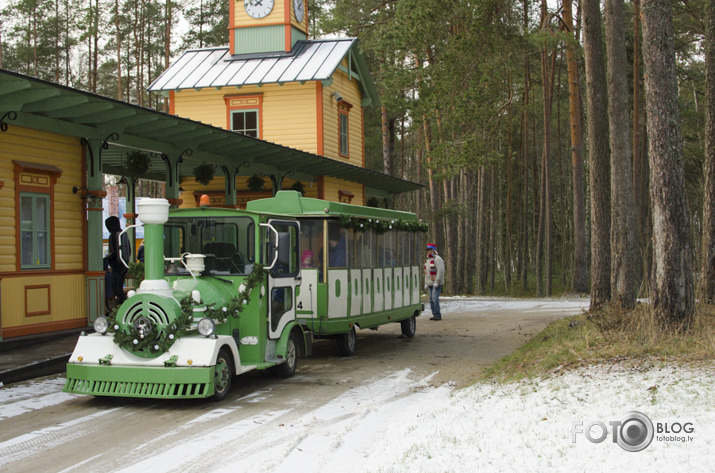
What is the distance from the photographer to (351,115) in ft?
94.3

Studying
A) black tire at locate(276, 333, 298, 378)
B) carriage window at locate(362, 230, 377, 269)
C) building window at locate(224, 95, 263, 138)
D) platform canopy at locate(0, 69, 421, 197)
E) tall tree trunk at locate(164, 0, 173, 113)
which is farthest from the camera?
tall tree trunk at locate(164, 0, 173, 113)

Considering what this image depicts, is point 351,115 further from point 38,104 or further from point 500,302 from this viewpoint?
point 38,104

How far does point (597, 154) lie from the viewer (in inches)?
617

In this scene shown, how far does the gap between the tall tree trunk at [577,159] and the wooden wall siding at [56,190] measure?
17403mm

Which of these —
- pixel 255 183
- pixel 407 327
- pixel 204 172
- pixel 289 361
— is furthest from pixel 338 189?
pixel 289 361

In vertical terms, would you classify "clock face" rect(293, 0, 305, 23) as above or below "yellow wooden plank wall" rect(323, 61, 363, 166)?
above

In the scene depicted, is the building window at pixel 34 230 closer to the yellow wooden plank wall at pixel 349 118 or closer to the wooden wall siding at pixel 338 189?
the wooden wall siding at pixel 338 189

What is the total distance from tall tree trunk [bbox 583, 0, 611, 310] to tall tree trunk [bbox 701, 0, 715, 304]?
1872mm

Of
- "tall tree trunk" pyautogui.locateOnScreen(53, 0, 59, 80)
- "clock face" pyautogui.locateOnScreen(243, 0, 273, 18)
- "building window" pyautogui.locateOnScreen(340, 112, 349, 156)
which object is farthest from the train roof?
"tall tree trunk" pyautogui.locateOnScreen(53, 0, 59, 80)

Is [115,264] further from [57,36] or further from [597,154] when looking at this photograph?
[57,36]

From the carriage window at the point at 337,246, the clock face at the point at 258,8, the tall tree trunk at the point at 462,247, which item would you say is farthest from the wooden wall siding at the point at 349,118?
the carriage window at the point at 337,246

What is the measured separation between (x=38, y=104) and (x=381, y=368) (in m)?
7.15

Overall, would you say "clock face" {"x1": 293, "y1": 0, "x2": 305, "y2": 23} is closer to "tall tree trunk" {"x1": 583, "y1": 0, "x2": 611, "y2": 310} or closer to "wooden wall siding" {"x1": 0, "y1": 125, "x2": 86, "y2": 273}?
"tall tree trunk" {"x1": 583, "y1": 0, "x2": 611, "y2": 310}

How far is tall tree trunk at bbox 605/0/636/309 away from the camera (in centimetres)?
1410
